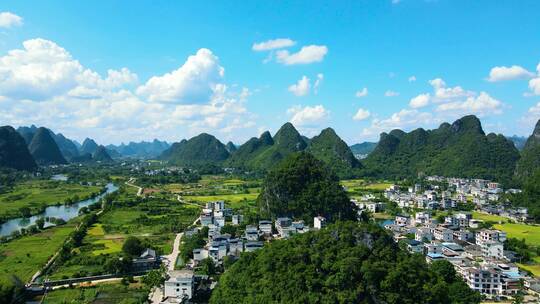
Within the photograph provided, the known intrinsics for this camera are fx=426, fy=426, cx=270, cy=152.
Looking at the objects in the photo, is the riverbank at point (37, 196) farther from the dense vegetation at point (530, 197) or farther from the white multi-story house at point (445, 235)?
the dense vegetation at point (530, 197)

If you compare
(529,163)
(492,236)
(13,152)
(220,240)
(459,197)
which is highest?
(13,152)

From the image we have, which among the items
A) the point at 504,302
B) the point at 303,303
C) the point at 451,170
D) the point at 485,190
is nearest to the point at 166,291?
the point at 303,303

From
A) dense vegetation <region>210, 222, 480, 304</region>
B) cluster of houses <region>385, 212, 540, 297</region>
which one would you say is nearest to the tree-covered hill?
cluster of houses <region>385, 212, 540, 297</region>

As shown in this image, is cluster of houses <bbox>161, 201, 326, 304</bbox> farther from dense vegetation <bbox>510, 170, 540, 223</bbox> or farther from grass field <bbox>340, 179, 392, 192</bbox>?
grass field <bbox>340, 179, 392, 192</bbox>

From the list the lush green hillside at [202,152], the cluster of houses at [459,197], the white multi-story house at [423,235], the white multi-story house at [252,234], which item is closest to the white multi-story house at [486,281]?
the white multi-story house at [423,235]

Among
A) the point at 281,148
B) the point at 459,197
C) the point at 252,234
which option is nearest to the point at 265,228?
the point at 252,234

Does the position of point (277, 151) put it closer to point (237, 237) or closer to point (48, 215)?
point (48, 215)
